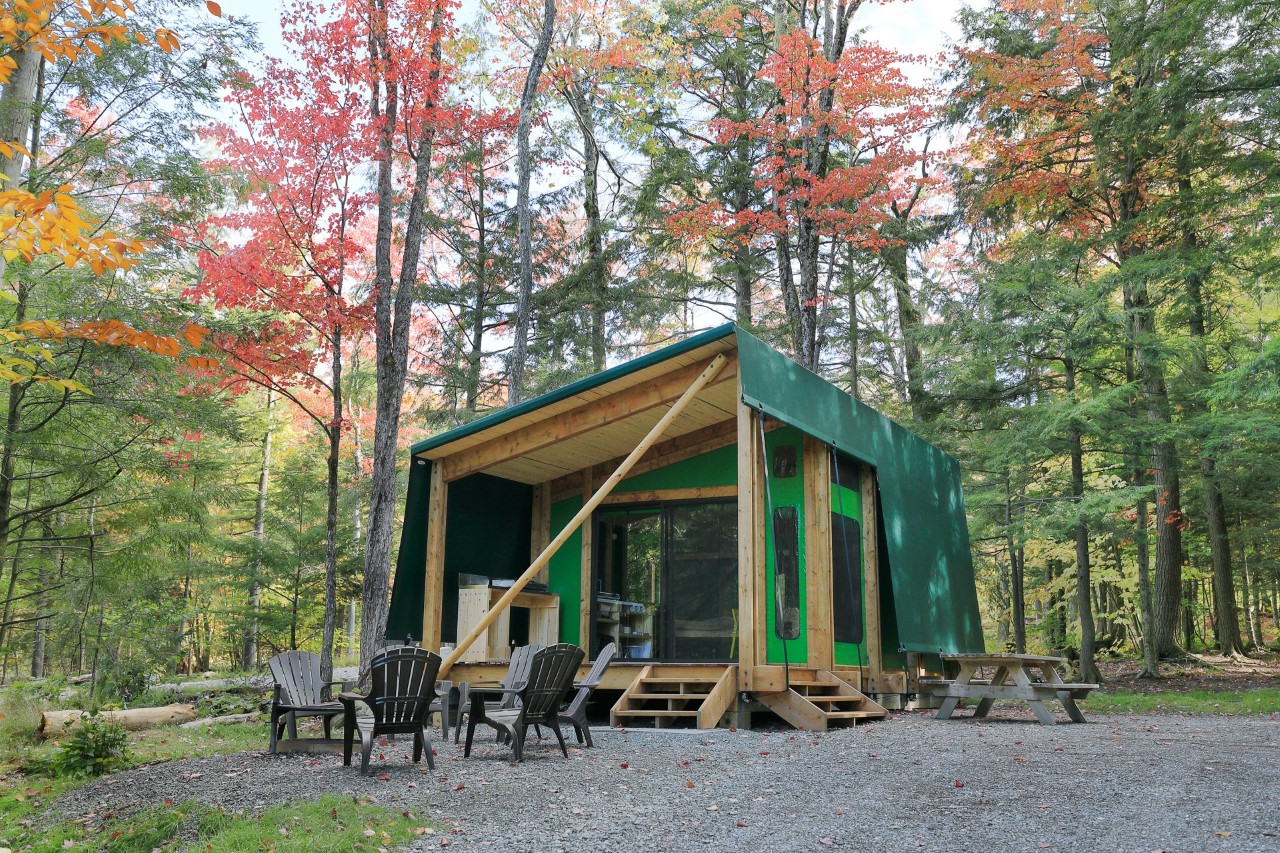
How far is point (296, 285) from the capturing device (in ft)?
34.1

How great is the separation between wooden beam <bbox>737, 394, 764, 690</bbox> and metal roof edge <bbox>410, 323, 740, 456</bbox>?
0.64m

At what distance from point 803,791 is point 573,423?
15.0 feet

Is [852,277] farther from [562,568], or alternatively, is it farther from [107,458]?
[107,458]

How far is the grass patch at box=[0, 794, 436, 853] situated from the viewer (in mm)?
3488

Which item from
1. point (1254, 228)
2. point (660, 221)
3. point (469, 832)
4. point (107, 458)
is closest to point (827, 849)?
point (469, 832)

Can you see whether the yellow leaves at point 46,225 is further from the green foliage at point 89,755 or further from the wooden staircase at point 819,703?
the wooden staircase at point 819,703

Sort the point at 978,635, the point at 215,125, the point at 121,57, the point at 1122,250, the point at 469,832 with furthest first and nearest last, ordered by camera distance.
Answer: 1. the point at 1122,250
2. the point at 978,635
3. the point at 215,125
4. the point at 121,57
5. the point at 469,832

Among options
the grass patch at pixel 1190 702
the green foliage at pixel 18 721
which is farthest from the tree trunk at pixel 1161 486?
the green foliage at pixel 18 721

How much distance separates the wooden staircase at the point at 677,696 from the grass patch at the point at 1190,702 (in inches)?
180

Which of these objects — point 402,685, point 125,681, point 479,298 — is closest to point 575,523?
point 402,685

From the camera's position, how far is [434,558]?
8648 millimetres

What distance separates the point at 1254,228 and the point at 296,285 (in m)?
10.6

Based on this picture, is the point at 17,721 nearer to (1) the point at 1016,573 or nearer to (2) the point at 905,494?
(2) the point at 905,494

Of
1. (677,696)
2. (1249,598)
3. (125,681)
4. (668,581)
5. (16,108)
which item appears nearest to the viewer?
(16,108)
